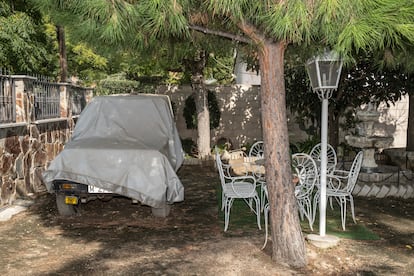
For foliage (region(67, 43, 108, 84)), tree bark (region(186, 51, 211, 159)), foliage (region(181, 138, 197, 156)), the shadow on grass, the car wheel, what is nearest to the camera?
the shadow on grass

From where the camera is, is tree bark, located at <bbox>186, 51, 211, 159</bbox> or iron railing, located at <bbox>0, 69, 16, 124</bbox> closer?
iron railing, located at <bbox>0, 69, 16, 124</bbox>

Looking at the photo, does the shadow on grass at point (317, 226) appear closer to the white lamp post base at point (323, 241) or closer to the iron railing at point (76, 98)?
the white lamp post base at point (323, 241)

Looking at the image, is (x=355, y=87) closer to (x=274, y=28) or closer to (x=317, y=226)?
(x=317, y=226)

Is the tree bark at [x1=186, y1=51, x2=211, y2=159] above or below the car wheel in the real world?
above

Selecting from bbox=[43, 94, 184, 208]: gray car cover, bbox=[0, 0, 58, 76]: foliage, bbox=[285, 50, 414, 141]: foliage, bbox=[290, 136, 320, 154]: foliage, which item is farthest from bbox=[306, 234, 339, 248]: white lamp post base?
bbox=[0, 0, 58, 76]: foliage

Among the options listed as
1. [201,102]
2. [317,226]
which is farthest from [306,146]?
[317,226]

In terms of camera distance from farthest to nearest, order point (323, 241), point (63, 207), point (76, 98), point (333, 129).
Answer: point (76, 98) → point (333, 129) → point (63, 207) → point (323, 241)

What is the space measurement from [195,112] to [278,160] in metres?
9.29

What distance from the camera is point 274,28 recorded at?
3.78 meters

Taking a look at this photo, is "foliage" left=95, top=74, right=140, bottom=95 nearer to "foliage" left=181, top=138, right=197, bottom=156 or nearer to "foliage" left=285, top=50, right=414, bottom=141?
"foliage" left=181, top=138, right=197, bottom=156

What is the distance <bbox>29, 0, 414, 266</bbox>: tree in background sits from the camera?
3.64 meters

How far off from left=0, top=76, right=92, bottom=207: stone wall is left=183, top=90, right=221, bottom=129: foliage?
4.95m

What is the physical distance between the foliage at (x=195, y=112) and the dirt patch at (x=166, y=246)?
6.58m

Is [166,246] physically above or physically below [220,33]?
below
